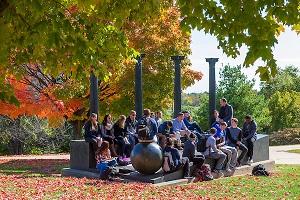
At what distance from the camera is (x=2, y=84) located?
9.38 m

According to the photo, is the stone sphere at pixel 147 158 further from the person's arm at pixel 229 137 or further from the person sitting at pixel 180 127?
the person's arm at pixel 229 137

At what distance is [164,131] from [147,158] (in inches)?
125

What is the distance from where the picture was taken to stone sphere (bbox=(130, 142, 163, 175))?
53.7 feet

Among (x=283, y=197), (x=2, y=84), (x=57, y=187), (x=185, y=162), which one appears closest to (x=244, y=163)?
(x=185, y=162)

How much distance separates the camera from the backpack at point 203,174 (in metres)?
17.5

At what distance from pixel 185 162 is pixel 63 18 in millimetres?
8963

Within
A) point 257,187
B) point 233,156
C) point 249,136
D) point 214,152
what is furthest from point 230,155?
point 257,187

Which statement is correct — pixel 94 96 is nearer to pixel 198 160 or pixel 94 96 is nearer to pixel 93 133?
pixel 93 133

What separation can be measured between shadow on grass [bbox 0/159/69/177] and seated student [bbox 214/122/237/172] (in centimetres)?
647

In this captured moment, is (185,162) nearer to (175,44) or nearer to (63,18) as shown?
(63,18)

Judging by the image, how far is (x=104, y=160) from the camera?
17812 millimetres

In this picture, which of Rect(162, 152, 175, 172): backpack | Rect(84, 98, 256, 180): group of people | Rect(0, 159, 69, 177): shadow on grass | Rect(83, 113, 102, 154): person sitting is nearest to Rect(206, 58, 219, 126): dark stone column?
Rect(84, 98, 256, 180): group of people

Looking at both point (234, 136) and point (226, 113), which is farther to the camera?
point (226, 113)

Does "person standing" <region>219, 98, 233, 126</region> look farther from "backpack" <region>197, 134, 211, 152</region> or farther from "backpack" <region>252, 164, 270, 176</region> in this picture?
"backpack" <region>252, 164, 270, 176</region>
